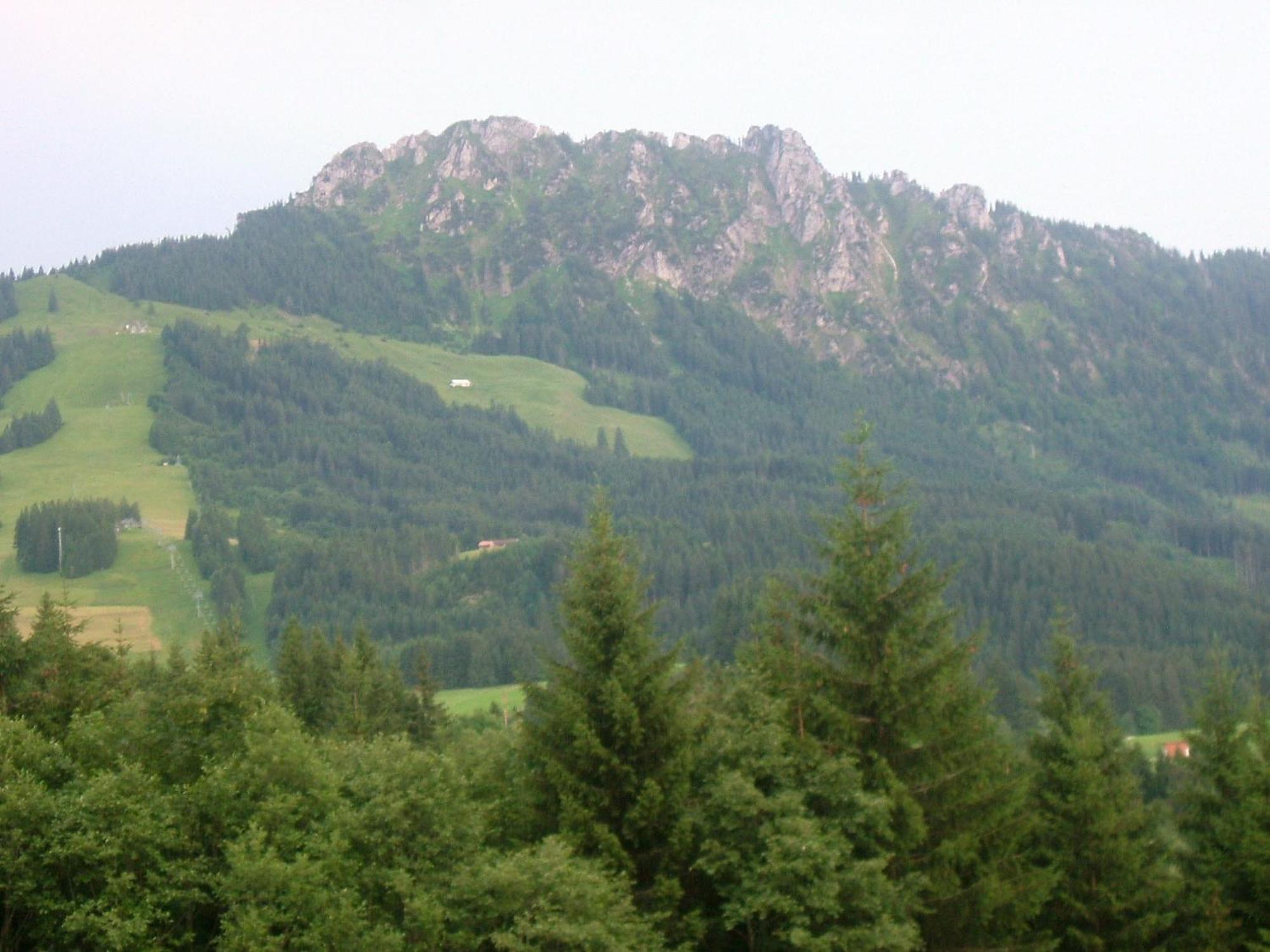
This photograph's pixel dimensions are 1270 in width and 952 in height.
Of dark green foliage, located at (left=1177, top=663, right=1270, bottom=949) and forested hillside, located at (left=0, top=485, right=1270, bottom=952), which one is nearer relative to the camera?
forested hillside, located at (left=0, top=485, right=1270, bottom=952)

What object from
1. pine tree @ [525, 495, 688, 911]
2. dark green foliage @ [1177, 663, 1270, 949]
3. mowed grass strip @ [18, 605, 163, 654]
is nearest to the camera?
pine tree @ [525, 495, 688, 911]

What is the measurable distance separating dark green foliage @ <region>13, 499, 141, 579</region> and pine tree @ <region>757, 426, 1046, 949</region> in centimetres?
17774

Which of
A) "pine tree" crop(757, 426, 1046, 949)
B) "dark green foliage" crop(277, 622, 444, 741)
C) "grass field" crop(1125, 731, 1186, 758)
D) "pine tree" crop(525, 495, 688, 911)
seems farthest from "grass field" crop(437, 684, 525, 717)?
"pine tree" crop(525, 495, 688, 911)

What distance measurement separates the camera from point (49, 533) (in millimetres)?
191625

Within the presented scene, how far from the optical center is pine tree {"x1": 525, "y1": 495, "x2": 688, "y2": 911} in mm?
30359

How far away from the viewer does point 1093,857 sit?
37.8 m

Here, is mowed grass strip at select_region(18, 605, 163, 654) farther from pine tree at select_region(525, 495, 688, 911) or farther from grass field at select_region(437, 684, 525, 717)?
pine tree at select_region(525, 495, 688, 911)

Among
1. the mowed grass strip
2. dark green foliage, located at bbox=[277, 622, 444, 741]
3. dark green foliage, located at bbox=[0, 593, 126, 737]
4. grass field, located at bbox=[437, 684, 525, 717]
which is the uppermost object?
dark green foliage, located at bbox=[0, 593, 126, 737]

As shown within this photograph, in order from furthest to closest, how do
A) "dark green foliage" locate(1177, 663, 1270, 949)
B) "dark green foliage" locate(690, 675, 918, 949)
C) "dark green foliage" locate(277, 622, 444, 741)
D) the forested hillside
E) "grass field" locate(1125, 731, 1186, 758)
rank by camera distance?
"grass field" locate(1125, 731, 1186, 758), "dark green foliage" locate(277, 622, 444, 741), "dark green foliage" locate(1177, 663, 1270, 949), "dark green foliage" locate(690, 675, 918, 949), the forested hillside

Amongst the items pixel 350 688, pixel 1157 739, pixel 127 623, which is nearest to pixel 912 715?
pixel 350 688

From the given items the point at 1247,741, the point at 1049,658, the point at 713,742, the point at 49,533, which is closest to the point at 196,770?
the point at 713,742

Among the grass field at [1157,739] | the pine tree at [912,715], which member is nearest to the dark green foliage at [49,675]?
the pine tree at [912,715]

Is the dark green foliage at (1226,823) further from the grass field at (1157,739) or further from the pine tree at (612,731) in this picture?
the grass field at (1157,739)

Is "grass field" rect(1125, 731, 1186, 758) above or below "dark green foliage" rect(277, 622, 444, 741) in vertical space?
below
